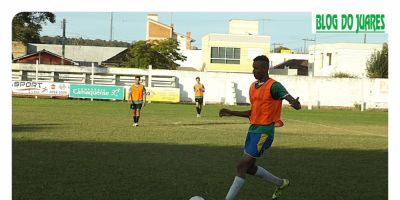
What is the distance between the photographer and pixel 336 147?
1554cm

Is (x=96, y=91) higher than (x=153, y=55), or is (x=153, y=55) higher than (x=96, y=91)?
(x=153, y=55)

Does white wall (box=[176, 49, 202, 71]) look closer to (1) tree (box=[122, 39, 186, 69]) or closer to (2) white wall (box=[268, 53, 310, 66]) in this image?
(1) tree (box=[122, 39, 186, 69])

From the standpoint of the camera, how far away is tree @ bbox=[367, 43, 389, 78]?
38.0 m

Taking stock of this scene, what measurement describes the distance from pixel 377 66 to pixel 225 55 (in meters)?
12.0

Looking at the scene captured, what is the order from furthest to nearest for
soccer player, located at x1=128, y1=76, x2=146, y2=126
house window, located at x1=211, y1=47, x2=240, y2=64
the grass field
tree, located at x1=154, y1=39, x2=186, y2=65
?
tree, located at x1=154, y1=39, x2=186, y2=65, house window, located at x1=211, y1=47, x2=240, y2=64, soccer player, located at x1=128, y1=76, x2=146, y2=126, the grass field

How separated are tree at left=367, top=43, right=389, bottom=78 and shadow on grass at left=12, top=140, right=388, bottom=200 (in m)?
24.8

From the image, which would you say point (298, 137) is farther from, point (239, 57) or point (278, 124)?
point (239, 57)

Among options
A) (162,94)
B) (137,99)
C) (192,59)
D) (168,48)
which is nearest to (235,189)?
(137,99)

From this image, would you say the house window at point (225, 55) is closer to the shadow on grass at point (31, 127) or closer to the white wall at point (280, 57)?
the white wall at point (280, 57)

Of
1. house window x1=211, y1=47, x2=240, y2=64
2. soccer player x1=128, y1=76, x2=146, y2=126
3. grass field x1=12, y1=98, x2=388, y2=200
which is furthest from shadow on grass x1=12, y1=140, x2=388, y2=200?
house window x1=211, y1=47, x2=240, y2=64

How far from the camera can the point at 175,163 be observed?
11297 millimetres

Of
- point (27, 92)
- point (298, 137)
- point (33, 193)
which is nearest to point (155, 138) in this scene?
point (298, 137)

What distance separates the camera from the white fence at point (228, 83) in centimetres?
3928

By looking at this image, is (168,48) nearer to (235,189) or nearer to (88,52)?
(88,52)
